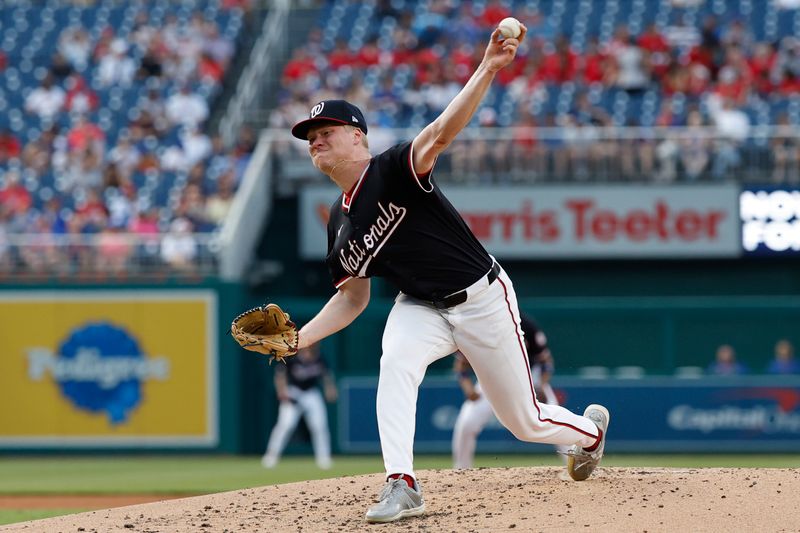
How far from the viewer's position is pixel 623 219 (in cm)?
1598

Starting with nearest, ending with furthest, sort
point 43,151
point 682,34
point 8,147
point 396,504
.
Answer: point 396,504 → point 43,151 → point 8,147 → point 682,34

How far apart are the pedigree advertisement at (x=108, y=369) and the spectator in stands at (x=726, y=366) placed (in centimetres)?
584

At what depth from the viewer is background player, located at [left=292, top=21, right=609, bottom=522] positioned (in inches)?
213

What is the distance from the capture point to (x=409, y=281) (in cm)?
554

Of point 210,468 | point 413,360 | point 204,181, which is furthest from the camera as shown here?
point 204,181

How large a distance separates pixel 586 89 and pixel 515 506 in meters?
11.7

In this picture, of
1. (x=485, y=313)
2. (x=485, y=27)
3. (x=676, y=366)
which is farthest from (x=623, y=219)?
(x=485, y=313)

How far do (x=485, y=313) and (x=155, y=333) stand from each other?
35.6 ft

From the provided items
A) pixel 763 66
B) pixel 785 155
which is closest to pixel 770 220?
pixel 785 155

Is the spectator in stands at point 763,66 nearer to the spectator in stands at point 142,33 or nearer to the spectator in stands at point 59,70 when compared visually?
the spectator in stands at point 142,33

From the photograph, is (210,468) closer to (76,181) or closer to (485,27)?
(76,181)

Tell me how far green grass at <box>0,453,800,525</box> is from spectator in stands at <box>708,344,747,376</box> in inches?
38.8

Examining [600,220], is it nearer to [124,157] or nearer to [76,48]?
[124,157]

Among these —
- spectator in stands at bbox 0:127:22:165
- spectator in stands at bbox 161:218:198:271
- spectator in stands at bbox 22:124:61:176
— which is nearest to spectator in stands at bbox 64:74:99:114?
spectator in stands at bbox 22:124:61:176
